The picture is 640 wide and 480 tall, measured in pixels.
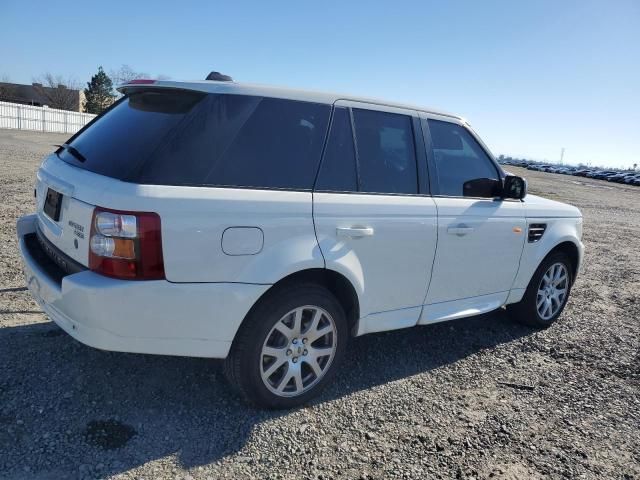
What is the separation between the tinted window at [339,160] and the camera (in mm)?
3109

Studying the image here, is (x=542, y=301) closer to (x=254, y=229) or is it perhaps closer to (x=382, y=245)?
(x=382, y=245)

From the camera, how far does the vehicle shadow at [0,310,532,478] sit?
8.50 feet

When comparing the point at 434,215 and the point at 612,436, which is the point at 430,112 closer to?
the point at 434,215

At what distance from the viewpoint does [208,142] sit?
8.87ft

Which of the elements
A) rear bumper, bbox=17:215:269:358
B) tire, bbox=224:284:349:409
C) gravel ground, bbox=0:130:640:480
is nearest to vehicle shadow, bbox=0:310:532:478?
gravel ground, bbox=0:130:640:480

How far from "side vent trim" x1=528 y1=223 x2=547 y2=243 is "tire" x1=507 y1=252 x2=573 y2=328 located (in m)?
0.36

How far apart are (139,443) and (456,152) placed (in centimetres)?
303

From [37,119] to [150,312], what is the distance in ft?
139

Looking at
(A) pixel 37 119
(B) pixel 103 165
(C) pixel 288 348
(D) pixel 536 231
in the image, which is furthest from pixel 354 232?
(A) pixel 37 119

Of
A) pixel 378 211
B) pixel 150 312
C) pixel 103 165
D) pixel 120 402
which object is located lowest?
pixel 120 402

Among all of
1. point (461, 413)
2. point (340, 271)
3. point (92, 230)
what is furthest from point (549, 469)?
point (92, 230)

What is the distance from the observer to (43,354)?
347 cm

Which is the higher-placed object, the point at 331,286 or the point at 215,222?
the point at 215,222

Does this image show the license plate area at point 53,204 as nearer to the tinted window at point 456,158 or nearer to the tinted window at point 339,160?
the tinted window at point 339,160
